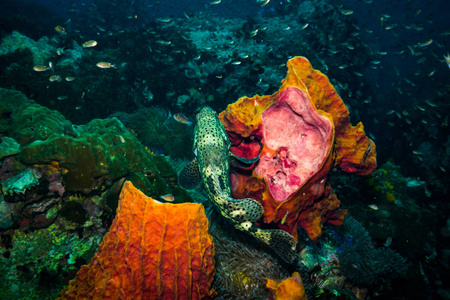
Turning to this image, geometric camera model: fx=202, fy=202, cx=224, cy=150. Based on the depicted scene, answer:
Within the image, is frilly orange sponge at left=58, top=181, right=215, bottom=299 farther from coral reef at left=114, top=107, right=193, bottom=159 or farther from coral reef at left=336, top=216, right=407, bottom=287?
coral reef at left=114, top=107, right=193, bottom=159

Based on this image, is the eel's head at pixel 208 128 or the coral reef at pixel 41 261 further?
the eel's head at pixel 208 128

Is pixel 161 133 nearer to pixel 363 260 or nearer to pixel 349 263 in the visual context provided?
pixel 349 263

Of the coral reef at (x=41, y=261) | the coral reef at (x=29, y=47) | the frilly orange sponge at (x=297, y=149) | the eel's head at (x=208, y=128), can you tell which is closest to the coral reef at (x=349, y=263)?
the frilly orange sponge at (x=297, y=149)

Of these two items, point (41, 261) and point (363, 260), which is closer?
point (41, 261)

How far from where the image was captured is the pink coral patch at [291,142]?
2783mm

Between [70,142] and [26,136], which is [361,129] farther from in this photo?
[26,136]

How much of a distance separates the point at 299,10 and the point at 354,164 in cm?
1736

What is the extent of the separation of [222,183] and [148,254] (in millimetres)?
1565

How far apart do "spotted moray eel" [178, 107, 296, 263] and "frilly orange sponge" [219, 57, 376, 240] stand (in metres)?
0.22

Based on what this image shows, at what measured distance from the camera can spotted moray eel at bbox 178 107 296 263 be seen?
112 inches

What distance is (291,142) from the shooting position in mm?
3141

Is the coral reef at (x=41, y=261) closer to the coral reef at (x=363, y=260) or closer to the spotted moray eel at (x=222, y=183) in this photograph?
the spotted moray eel at (x=222, y=183)

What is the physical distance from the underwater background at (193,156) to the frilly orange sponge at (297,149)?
6cm

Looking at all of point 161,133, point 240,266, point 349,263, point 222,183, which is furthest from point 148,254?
point 161,133
